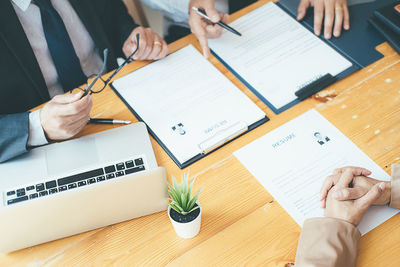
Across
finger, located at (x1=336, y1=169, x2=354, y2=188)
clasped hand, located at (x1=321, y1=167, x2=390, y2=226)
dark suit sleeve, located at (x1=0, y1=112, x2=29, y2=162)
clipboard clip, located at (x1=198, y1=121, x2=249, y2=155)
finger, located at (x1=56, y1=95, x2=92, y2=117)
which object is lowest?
clasped hand, located at (x1=321, y1=167, x2=390, y2=226)

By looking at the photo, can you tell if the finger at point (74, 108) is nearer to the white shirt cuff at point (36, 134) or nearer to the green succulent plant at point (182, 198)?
the white shirt cuff at point (36, 134)

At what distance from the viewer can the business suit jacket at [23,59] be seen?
950 millimetres

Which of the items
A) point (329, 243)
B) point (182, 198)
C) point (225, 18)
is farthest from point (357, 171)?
point (225, 18)

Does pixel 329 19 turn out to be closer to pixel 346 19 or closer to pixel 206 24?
pixel 346 19

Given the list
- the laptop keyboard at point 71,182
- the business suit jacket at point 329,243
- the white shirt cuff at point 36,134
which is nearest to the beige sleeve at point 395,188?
the business suit jacket at point 329,243

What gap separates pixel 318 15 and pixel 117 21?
700mm

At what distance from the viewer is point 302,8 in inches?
47.6

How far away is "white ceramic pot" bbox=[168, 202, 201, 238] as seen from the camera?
781mm

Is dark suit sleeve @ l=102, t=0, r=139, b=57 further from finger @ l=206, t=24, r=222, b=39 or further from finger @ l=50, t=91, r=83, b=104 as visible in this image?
finger @ l=50, t=91, r=83, b=104

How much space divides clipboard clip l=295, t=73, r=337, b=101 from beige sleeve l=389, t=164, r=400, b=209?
291mm

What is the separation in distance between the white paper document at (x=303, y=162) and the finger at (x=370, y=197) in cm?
4

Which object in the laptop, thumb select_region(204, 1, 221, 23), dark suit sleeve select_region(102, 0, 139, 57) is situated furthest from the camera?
dark suit sleeve select_region(102, 0, 139, 57)

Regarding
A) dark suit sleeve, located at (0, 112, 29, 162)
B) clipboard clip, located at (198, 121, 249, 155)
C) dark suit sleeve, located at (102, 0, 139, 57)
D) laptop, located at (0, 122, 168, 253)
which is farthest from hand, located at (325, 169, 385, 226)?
dark suit sleeve, located at (102, 0, 139, 57)

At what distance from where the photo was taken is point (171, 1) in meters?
1.38
